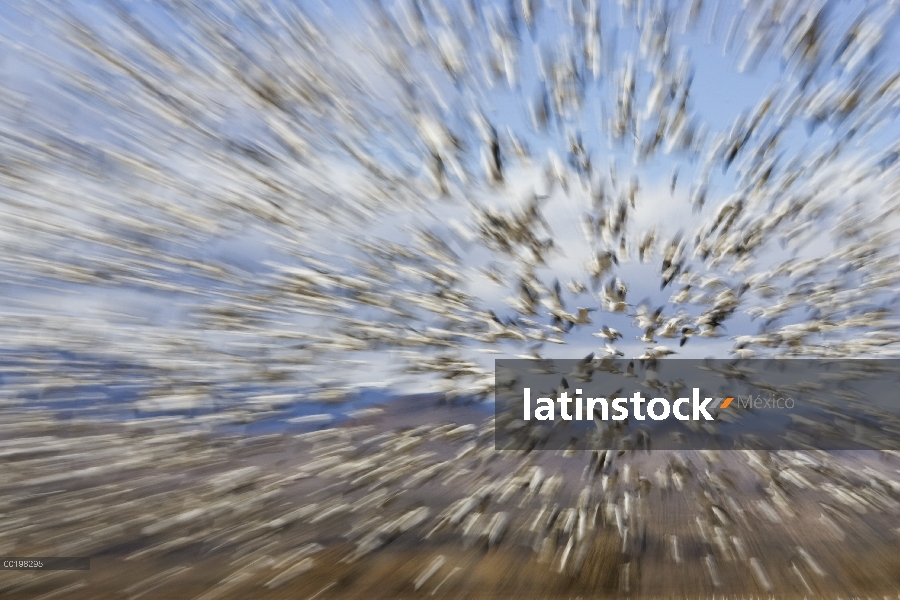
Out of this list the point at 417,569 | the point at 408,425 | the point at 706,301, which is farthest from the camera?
the point at 408,425

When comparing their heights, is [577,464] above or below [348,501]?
above

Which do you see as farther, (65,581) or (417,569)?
(417,569)

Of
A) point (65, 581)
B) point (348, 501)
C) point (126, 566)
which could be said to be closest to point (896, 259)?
point (348, 501)

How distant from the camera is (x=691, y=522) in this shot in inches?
85.7

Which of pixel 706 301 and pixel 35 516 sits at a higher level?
pixel 706 301

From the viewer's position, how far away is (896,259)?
2037 millimetres

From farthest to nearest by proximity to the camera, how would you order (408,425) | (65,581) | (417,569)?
(408,425) < (417,569) < (65,581)

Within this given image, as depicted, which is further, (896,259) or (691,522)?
(691,522)

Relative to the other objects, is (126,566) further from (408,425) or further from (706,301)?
(706,301)

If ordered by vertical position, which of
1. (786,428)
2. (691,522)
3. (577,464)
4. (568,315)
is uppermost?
(568,315)

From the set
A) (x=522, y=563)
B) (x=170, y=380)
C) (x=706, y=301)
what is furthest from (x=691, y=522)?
(x=170, y=380)

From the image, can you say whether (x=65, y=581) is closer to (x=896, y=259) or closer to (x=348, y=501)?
(x=348, y=501)

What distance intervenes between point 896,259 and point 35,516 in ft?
10.0

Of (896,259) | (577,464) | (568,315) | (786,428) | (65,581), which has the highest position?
(896,259)
